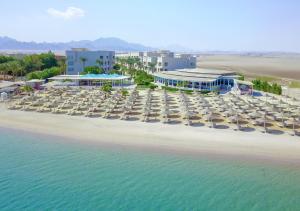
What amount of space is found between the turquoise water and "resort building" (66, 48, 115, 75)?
168 ft

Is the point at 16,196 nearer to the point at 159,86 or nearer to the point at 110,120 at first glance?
the point at 110,120

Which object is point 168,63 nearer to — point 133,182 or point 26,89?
point 26,89

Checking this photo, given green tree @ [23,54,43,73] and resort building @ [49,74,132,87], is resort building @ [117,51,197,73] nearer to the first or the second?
resort building @ [49,74,132,87]

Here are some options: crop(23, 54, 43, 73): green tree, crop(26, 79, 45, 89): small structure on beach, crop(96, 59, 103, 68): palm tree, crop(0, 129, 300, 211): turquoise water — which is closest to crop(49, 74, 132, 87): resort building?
crop(26, 79, 45, 89): small structure on beach

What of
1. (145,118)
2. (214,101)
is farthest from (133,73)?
(145,118)

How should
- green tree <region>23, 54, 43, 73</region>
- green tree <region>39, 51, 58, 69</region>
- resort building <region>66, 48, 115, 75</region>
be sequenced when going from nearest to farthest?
resort building <region>66, 48, 115, 75</region>
green tree <region>23, 54, 43, 73</region>
green tree <region>39, 51, 58, 69</region>

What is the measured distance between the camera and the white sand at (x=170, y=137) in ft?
84.6

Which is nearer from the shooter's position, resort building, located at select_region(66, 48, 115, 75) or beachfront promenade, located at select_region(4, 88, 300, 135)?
beachfront promenade, located at select_region(4, 88, 300, 135)

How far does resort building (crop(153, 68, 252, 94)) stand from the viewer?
180ft

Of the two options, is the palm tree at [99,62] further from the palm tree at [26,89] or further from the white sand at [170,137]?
the white sand at [170,137]

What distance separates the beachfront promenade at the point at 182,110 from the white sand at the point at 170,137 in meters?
1.80

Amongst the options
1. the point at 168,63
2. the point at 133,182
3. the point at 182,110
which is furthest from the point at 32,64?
the point at 133,182

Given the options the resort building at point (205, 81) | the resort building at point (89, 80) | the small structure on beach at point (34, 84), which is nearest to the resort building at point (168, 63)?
the resort building at point (205, 81)

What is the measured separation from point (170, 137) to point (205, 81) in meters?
27.9
